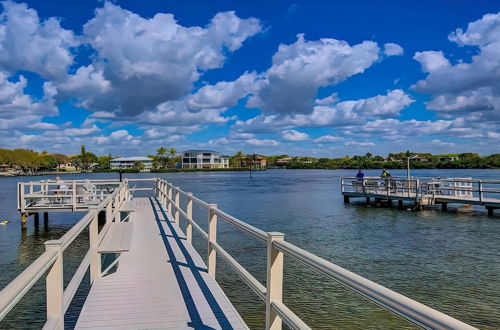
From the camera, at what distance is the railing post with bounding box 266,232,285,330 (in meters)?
3.30

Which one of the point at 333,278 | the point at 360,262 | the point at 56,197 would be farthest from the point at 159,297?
the point at 56,197

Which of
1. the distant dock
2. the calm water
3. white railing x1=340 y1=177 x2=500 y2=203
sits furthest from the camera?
white railing x1=340 y1=177 x2=500 y2=203

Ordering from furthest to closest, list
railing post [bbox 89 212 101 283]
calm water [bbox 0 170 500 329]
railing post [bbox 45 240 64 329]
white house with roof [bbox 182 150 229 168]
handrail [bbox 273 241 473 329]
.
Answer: white house with roof [bbox 182 150 229 168]
calm water [bbox 0 170 500 329]
railing post [bbox 89 212 101 283]
railing post [bbox 45 240 64 329]
handrail [bbox 273 241 473 329]

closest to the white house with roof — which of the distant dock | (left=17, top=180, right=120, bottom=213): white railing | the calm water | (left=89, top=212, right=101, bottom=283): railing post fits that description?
the distant dock

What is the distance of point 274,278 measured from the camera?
332cm

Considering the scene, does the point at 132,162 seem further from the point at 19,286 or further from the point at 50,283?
the point at 19,286

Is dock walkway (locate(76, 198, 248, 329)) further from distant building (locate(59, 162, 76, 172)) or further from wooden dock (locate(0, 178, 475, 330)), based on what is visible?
distant building (locate(59, 162, 76, 172))

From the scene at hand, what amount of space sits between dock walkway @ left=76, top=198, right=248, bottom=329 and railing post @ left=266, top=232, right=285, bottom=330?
903 mm

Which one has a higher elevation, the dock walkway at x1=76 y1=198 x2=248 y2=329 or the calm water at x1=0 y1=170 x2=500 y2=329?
the dock walkway at x1=76 y1=198 x2=248 y2=329

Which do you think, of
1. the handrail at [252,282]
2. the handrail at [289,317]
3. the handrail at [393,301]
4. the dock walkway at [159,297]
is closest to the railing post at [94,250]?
the dock walkway at [159,297]

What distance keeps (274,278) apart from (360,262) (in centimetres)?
949

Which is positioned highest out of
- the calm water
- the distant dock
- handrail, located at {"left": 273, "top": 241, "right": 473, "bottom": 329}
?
handrail, located at {"left": 273, "top": 241, "right": 473, "bottom": 329}

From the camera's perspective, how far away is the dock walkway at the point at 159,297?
4.32m

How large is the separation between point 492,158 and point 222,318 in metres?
165
